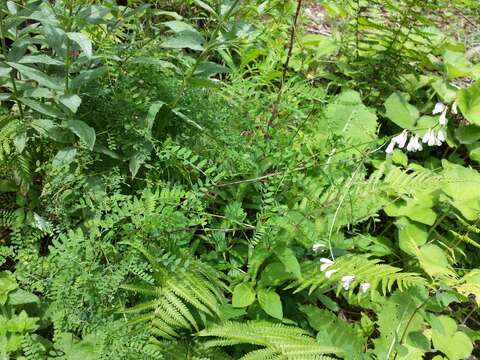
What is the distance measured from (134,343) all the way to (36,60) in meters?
1.05

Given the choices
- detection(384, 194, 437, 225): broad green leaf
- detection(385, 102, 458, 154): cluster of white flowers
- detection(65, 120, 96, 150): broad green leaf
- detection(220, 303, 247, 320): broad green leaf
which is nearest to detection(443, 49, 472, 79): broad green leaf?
detection(384, 194, 437, 225): broad green leaf

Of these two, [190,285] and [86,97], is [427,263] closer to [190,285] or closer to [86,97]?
[190,285]

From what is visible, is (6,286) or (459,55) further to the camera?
(459,55)

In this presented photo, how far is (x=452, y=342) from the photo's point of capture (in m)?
2.16

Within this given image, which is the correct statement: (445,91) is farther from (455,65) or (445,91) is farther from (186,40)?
(186,40)

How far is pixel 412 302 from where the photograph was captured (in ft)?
6.86

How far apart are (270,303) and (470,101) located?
1.88 m

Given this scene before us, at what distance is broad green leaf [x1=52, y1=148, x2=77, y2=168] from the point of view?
1858mm

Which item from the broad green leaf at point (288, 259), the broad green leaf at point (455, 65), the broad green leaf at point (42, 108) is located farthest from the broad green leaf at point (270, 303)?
the broad green leaf at point (455, 65)

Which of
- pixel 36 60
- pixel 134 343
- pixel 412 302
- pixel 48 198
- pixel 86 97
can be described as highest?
pixel 36 60

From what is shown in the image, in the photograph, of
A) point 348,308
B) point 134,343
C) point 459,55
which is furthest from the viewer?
point 459,55

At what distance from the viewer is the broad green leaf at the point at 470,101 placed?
9.53 feet

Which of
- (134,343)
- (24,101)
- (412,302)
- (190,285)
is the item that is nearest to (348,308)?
(412,302)

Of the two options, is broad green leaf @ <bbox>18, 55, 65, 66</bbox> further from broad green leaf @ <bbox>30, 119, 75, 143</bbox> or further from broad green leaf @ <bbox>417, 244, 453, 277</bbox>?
broad green leaf @ <bbox>417, 244, 453, 277</bbox>
